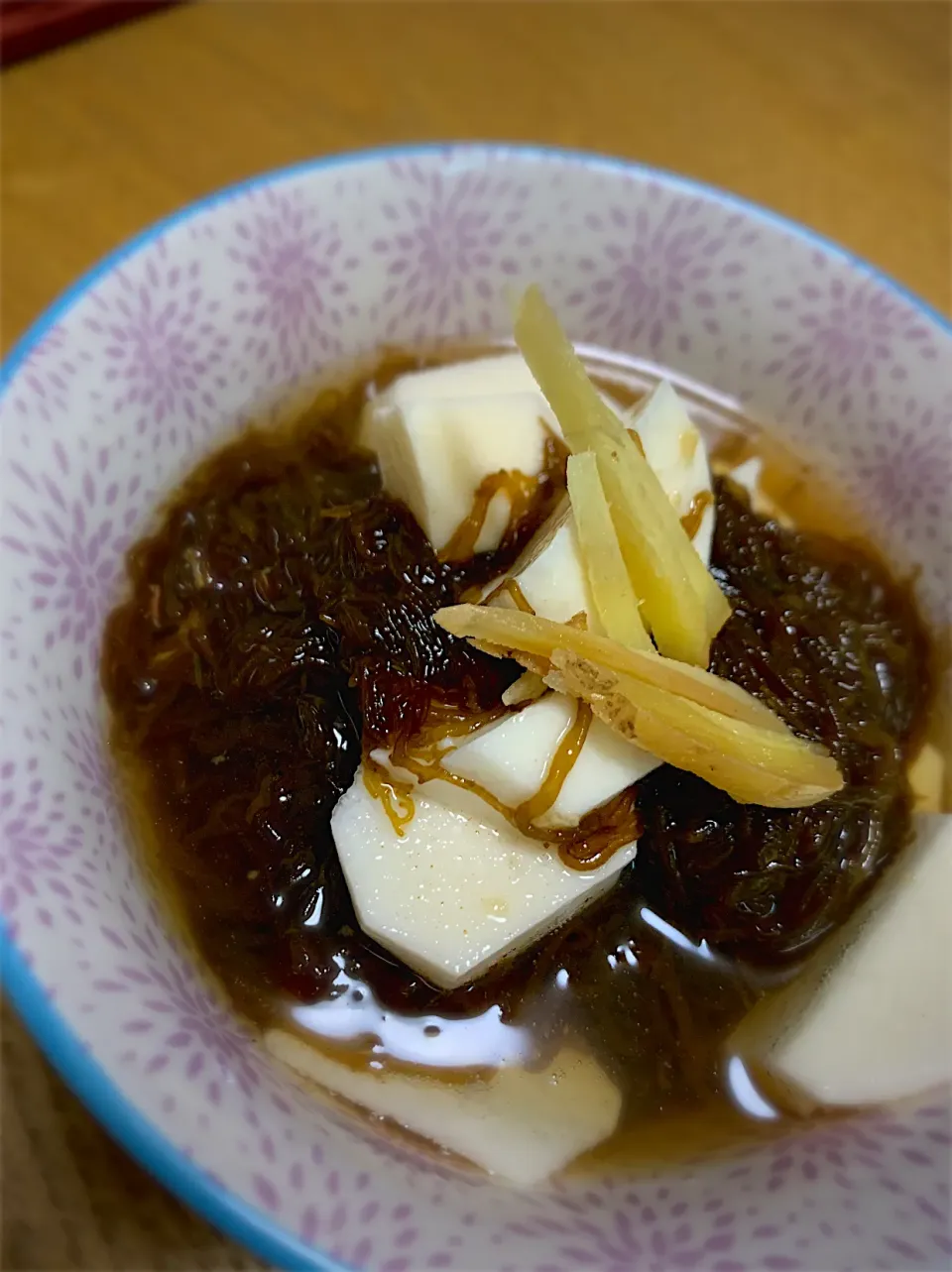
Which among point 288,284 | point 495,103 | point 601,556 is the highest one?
point 495,103

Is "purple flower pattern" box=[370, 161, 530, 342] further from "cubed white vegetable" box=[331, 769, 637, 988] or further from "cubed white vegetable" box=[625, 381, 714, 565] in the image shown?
"cubed white vegetable" box=[331, 769, 637, 988]

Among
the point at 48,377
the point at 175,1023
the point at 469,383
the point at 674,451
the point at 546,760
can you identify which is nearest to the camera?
the point at 175,1023

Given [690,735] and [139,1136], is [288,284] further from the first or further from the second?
[139,1136]

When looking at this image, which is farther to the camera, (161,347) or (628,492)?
(161,347)

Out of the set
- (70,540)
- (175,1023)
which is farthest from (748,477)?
(175,1023)

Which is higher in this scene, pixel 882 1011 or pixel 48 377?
pixel 48 377

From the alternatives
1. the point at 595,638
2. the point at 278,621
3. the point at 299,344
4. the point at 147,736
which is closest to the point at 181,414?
the point at 299,344
